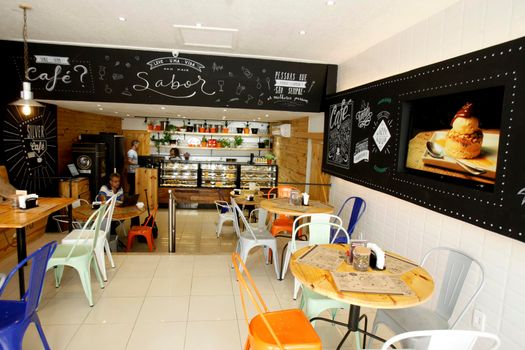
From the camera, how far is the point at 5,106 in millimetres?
4906

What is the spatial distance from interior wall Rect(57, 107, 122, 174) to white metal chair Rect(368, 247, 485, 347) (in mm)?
6371

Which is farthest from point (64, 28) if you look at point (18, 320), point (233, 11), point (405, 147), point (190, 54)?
point (405, 147)

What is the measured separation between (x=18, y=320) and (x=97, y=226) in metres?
1.38

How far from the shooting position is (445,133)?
304 centimetres

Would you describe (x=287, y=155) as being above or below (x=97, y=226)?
above

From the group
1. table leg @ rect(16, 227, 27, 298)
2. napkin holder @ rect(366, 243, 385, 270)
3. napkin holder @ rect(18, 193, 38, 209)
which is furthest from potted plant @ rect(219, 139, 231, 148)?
napkin holder @ rect(366, 243, 385, 270)

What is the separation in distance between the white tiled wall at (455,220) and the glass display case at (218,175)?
4.71 metres

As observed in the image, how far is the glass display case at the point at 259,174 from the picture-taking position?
873 centimetres

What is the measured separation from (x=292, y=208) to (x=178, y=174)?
5134 mm

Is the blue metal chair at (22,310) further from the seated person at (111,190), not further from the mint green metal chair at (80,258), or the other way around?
the seated person at (111,190)

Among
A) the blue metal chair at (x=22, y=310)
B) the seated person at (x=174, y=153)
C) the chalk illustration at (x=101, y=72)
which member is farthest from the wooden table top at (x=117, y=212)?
the seated person at (x=174, y=153)

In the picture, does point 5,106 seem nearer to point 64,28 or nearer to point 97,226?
point 64,28

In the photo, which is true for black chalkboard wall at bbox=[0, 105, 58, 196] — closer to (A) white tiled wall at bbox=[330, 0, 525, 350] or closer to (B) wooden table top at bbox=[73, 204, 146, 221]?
(B) wooden table top at bbox=[73, 204, 146, 221]

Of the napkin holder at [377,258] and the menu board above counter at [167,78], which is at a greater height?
the menu board above counter at [167,78]
